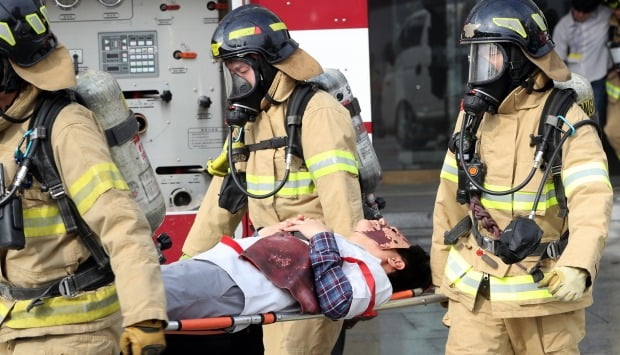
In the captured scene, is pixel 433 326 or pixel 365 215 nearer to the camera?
pixel 365 215

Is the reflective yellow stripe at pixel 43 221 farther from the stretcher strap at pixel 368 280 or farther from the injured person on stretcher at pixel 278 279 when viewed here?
the stretcher strap at pixel 368 280

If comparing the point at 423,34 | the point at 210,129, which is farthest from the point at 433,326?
the point at 423,34

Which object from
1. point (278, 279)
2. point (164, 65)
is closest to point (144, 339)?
point (278, 279)

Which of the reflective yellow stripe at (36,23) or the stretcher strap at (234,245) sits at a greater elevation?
the reflective yellow stripe at (36,23)

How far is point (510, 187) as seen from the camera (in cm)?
447

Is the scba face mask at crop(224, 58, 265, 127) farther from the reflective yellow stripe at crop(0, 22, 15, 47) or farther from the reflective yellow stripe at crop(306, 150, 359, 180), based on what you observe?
the reflective yellow stripe at crop(0, 22, 15, 47)

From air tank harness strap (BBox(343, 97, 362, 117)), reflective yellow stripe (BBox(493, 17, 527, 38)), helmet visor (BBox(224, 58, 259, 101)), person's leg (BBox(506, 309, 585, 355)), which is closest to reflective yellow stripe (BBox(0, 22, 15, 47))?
helmet visor (BBox(224, 58, 259, 101))

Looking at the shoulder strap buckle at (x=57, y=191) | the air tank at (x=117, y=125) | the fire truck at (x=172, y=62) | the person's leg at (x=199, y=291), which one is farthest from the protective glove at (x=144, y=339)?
the fire truck at (x=172, y=62)

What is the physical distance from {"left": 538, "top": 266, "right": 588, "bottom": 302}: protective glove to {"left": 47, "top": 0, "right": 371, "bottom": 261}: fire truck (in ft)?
9.33

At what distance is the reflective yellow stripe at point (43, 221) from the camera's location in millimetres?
3721

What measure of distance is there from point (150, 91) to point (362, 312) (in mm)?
3098

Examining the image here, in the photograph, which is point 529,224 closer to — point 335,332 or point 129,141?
point 335,332

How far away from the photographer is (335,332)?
4914 millimetres

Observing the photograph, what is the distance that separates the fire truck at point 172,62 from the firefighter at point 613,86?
3734 mm
